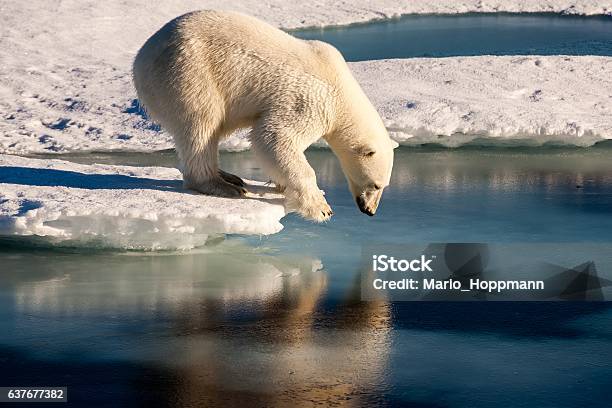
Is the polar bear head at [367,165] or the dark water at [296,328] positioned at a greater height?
the polar bear head at [367,165]

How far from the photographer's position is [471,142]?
8664 mm

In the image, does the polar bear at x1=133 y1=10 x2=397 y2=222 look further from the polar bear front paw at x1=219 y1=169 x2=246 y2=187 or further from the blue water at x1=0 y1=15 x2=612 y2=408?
the blue water at x1=0 y1=15 x2=612 y2=408

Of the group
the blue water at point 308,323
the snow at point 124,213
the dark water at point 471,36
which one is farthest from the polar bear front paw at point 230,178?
the dark water at point 471,36

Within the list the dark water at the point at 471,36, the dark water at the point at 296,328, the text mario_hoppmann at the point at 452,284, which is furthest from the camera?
the dark water at the point at 471,36

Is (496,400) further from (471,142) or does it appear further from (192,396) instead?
(471,142)

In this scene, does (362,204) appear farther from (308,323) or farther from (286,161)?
(308,323)

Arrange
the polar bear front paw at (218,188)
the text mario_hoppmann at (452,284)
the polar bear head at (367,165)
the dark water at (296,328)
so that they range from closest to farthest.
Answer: the dark water at (296,328), the text mario_hoppmann at (452,284), the polar bear head at (367,165), the polar bear front paw at (218,188)

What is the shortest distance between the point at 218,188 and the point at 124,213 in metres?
0.75

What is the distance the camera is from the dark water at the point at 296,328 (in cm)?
406

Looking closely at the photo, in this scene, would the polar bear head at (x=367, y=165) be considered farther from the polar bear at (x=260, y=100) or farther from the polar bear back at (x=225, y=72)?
the polar bear back at (x=225, y=72)

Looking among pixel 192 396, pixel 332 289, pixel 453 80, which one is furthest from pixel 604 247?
pixel 453 80

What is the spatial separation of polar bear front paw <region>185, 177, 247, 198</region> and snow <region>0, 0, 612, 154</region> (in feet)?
7.46

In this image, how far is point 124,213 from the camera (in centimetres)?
545

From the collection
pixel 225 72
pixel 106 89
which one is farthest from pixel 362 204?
pixel 106 89
